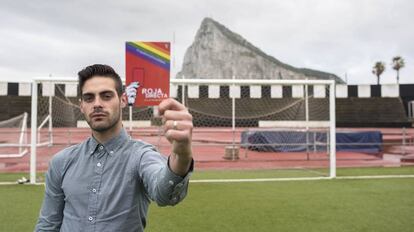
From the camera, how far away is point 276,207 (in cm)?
529

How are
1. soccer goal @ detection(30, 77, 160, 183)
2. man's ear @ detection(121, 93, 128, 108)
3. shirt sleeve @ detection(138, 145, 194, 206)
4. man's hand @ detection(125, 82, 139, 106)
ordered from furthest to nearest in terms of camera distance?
soccer goal @ detection(30, 77, 160, 183) < man's hand @ detection(125, 82, 139, 106) < man's ear @ detection(121, 93, 128, 108) < shirt sleeve @ detection(138, 145, 194, 206)

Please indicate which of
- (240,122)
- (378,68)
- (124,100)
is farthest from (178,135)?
(378,68)

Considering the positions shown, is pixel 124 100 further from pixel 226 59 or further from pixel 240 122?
pixel 226 59

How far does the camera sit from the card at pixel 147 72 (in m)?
1.59

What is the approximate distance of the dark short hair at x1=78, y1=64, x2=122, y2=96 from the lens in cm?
148

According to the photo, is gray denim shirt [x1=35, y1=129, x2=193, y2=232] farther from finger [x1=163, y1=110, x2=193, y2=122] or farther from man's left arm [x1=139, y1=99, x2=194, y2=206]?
finger [x1=163, y1=110, x2=193, y2=122]

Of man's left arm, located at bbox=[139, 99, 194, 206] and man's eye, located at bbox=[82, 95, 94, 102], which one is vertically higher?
man's eye, located at bbox=[82, 95, 94, 102]

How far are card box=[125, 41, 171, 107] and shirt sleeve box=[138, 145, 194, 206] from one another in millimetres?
272

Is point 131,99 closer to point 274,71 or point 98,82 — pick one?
point 98,82

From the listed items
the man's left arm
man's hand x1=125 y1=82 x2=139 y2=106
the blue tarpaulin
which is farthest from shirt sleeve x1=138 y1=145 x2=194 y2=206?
the blue tarpaulin

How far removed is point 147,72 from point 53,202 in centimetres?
66

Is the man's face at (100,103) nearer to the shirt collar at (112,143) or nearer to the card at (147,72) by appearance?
the shirt collar at (112,143)

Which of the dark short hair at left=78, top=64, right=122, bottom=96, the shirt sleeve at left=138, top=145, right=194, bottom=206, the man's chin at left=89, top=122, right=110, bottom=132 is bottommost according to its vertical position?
the shirt sleeve at left=138, top=145, right=194, bottom=206

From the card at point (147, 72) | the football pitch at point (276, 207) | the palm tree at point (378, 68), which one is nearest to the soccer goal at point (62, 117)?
the football pitch at point (276, 207)
